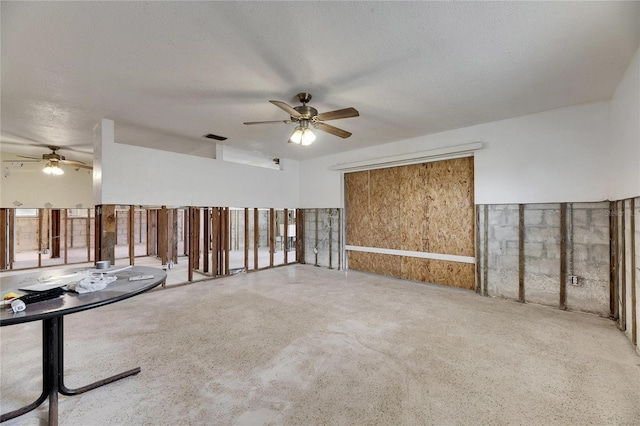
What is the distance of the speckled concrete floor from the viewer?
72.7 inches

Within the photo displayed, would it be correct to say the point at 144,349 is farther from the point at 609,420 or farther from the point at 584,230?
the point at 584,230

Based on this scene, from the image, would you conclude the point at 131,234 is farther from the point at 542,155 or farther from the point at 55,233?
the point at 542,155

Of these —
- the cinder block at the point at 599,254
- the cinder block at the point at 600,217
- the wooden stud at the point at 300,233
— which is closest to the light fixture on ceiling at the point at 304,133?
the cinder block at the point at 600,217

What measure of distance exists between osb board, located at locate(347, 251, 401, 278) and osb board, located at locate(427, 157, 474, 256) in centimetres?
86

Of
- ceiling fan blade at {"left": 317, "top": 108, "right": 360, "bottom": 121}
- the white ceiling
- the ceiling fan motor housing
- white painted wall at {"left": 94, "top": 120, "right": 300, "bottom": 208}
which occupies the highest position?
the white ceiling

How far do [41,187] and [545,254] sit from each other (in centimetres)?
1068

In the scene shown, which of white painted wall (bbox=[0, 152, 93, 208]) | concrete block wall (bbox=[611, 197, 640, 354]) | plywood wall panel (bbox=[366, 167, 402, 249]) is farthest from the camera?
white painted wall (bbox=[0, 152, 93, 208])

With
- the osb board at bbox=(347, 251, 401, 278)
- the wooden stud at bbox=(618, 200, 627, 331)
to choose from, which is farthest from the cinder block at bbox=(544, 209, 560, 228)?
the osb board at bbox=(347, 251, 401, 278)

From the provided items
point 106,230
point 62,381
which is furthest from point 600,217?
point 106,230

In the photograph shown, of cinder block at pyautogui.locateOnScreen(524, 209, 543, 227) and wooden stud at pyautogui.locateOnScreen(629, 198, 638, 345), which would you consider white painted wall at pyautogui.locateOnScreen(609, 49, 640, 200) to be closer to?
wooden stud at pyautogui.locateOnScreen(629, 198, 638, 345)

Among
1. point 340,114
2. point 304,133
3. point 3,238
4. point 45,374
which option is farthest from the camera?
point 3,238

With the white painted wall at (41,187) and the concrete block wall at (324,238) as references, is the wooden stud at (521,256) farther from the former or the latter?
the white painted wall at (41,187)

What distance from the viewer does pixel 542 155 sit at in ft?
12.9

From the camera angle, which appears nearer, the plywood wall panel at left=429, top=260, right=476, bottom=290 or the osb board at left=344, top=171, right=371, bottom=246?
the plywood wall panel at left=429, top=260, right=476, bottom=290
